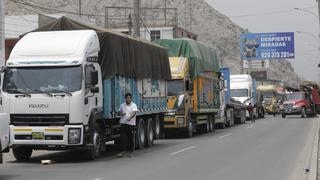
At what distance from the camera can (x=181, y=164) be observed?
16750 mm

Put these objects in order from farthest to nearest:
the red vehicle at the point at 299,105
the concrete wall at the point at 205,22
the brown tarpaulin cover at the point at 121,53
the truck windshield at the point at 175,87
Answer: the concrete wall at the point at 205,22 < the red vehicle at the point at 299,105 < the truck windshield at the point at 175,87 < the brown tarpaulin cover at the point at 121,53

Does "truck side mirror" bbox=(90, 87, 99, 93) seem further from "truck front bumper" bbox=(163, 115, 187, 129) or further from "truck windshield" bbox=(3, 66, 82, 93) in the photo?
"truck front bumper" bbox=(163, 115, 187, 129)

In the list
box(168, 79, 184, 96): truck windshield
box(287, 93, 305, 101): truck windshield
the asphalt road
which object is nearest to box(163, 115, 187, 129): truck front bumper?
box(168, 79, 184, 96): truck windshield

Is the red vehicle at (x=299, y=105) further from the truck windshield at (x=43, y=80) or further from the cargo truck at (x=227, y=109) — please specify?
the truck windshield at (x=43, y=80)

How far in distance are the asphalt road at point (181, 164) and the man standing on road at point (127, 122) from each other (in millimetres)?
495

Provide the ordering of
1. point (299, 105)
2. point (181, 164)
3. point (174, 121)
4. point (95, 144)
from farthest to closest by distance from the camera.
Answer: point (299, 105) < point (174, 121) < point (95, 144) < point (181, 164)

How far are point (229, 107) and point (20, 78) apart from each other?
83.4 feet

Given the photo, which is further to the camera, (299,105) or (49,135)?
(299,105)

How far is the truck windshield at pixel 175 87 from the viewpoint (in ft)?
92.4

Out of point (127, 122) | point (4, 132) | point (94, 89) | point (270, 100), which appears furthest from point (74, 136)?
point (270, 100)

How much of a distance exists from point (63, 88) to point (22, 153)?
2.80 m

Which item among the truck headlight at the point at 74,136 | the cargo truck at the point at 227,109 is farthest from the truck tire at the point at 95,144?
the cargo truck at the point at 227,109

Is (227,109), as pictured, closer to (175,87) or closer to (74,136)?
(175,87)

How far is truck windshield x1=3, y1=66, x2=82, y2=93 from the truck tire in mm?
1441
